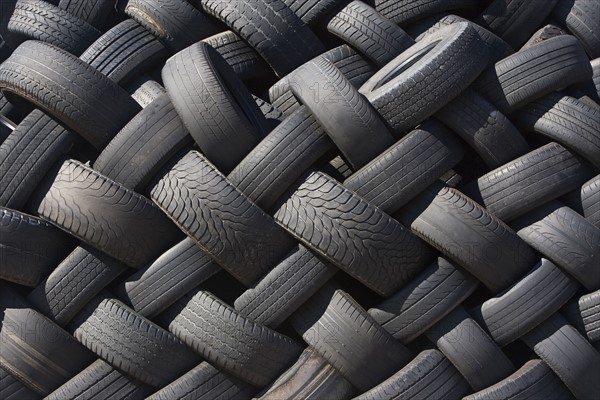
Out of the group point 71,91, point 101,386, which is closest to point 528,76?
point 71,91

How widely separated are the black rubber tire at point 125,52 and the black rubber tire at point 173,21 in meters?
0.02

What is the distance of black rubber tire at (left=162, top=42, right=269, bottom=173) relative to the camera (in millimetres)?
1112

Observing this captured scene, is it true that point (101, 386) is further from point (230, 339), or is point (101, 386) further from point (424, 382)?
point (424, 382)

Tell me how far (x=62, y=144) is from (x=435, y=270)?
0.66 metres

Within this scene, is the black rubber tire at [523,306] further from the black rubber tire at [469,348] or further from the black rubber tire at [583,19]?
the black rubber tire at [583,19]

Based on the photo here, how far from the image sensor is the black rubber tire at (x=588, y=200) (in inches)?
47.2

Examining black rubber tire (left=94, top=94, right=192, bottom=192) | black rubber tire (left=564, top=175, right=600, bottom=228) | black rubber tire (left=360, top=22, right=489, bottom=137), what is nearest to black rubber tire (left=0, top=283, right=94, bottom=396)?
black rubber tire (left=94, top=94, right=192, bottom=192)

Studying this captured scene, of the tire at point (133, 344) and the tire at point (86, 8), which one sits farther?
the tire at point (86, 8)

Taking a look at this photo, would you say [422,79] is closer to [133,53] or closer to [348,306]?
[348,306]

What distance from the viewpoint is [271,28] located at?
1.21 m

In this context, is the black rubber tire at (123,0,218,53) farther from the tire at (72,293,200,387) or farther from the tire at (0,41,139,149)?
the tire at (72,293,200,387)

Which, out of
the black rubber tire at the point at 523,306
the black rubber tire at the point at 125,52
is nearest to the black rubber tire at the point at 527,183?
the black rubber tire at the point at 523,306

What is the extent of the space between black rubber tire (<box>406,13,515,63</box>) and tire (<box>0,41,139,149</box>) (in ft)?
1.72

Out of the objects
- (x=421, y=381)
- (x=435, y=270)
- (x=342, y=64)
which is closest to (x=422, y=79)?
(x=342, y=64)
